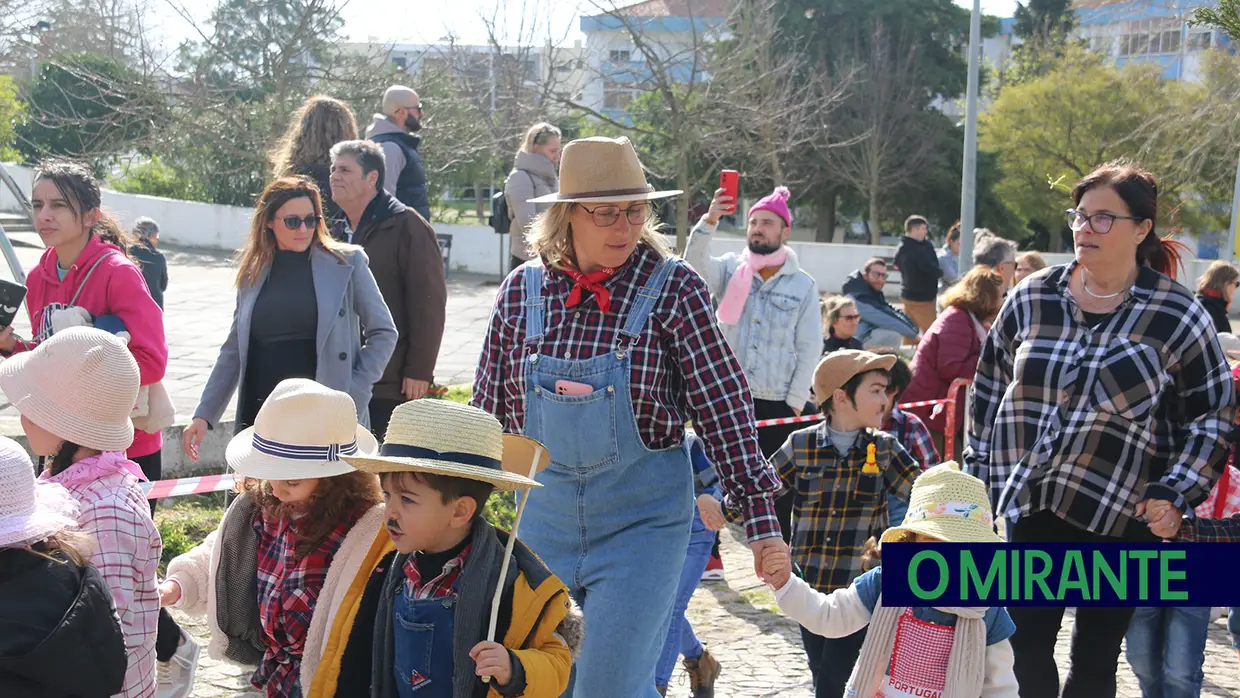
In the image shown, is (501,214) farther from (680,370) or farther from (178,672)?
(680,370)

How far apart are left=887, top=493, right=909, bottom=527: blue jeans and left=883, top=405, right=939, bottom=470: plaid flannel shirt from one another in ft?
1.03

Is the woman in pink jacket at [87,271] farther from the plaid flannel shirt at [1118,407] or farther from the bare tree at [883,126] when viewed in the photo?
the bare tree at [883,126]

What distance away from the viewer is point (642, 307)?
3641 mm

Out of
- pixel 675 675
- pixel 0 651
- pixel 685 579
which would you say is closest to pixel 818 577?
pixel 685 579

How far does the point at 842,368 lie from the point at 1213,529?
1628 mm

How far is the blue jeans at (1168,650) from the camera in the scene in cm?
505

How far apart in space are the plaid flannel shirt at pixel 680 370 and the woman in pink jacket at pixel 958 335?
14.6ft

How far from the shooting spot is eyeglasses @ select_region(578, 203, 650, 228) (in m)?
3.73

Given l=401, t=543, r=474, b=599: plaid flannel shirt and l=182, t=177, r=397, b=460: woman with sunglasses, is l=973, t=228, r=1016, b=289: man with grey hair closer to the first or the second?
l=182, t=177, r=397, b=460: woman with sunglasses

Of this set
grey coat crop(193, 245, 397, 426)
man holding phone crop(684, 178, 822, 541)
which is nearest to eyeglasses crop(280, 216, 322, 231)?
grey coat crop(193, 245, 397, 426)

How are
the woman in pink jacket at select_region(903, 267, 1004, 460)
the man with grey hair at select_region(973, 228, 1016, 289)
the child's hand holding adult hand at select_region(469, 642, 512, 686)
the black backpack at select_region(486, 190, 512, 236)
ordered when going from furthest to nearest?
the black backpack at select_region(486, 190, 512, 236)
the man with grey hair at select_region(973, 228, 1016, 289)
the woman in pink jacket at select_region(903, 267, 1004, 460)
the child's hand holding adult hand at select_region(469, 642, 512, 686)

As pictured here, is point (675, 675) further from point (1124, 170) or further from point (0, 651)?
point (0, 651)

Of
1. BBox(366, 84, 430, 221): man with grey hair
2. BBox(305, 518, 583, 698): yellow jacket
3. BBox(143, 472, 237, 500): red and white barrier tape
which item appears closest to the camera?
BBox(305, 518, 583, 698): yellow jacket

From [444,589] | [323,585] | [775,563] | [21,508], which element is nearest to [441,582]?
[444,589]
